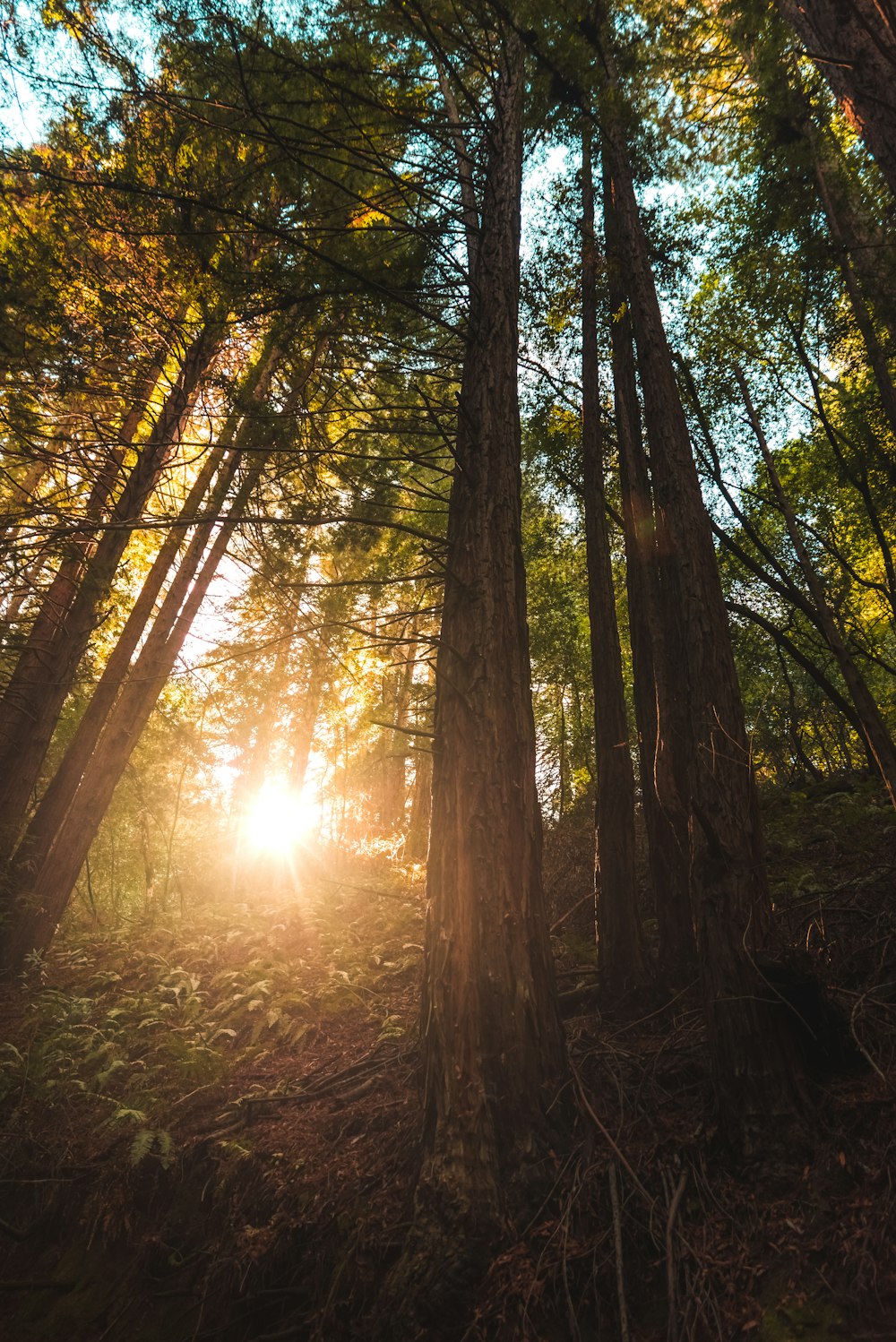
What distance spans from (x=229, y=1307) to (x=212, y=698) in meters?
7.60

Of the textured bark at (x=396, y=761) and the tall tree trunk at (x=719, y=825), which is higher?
the textured bark at (x=396, y=761)

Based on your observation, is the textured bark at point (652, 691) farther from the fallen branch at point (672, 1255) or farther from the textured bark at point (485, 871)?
the fallen branch at point (672, 1255)

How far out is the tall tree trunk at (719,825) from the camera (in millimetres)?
2982

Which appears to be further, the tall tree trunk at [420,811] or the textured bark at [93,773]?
the tall tree trunk at [420,811]

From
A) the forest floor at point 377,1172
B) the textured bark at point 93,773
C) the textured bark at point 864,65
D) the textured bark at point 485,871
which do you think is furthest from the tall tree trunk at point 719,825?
the textured bark at point 93,773

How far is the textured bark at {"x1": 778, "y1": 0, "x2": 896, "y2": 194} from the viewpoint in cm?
432

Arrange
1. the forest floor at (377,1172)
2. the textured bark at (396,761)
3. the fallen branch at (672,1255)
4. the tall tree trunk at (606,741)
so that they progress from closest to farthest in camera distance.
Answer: the fallen branch at (672,1255) → the forest floor at (377,1172) → the tall tree trunk at (606,741) → the textured bark at (396,761)

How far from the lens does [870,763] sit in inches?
370

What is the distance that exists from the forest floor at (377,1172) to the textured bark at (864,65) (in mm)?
5547

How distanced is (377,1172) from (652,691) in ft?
14.6

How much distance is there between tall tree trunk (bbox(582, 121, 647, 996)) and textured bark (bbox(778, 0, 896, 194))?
101 inches

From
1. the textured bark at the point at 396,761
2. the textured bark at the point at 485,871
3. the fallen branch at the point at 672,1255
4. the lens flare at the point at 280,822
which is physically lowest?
the fallen branch at the point at 672,1255

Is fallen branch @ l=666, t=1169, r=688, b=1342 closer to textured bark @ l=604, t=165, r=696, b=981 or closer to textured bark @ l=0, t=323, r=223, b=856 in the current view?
textured bark @ l=604, t=165, r=696, b=981

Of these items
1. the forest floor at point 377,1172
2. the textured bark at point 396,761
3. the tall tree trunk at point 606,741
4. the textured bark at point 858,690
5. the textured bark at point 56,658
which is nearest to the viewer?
the forest floor at point 377,1172
